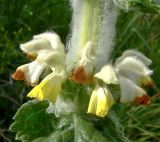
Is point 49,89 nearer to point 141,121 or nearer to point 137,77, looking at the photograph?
point 137,77

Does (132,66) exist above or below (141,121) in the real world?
above

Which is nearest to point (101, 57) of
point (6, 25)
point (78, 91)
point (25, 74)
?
point (78, 91)

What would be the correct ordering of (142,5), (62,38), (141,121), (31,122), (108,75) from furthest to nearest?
(62,38), (141,121), (31,122), (108,75), (142,5)

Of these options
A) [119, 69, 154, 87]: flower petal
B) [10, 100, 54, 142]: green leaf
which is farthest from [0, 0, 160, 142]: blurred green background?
[119, 69, 154, 87]: flower petal

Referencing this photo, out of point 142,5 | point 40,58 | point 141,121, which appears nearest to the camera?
point 142,5

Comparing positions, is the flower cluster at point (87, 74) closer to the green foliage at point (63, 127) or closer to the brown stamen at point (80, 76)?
the brown stamen at point (80, 76)

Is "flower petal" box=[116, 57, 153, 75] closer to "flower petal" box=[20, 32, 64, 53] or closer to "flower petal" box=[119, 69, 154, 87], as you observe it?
"flower petal" box=[119, 69, 154, 87]

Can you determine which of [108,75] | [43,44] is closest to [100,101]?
[108,75]

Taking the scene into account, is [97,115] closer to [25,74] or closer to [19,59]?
[25,74]
